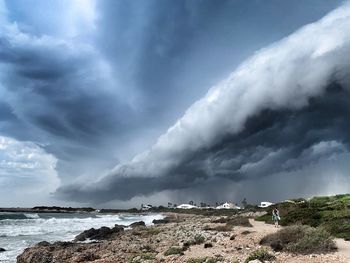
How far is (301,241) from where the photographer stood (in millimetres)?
21562

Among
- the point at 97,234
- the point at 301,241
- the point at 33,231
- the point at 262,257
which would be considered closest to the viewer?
the point at 262,257

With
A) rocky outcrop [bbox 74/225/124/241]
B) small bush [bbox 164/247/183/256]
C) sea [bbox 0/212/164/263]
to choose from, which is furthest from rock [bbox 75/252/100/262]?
rocky outcrop [bbox 74/225/124/241]

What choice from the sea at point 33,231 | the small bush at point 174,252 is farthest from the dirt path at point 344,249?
the sea at point 33,231

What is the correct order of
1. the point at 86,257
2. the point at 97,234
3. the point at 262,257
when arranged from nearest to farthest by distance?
the point at 262,257 → the point at 86,257 → the point at 97,234

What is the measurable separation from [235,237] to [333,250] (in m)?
12.1

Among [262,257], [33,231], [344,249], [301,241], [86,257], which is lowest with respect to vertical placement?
[262,257]

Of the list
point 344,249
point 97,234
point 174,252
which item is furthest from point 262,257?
point 97,234

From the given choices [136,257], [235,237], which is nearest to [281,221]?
[235,237]

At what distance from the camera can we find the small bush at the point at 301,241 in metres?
21.2

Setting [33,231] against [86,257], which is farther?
[33,231]

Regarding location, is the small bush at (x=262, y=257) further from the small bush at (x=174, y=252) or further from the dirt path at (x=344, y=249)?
the small bush at (x=174, y=252)

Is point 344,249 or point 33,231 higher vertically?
point 33,231

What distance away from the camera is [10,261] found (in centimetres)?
2983

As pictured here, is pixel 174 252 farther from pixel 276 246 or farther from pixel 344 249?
pixel 344 249
